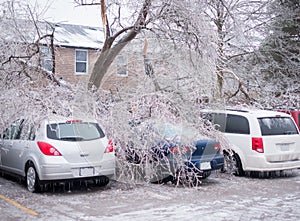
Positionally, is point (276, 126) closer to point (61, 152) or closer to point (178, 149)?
point (178, 149)

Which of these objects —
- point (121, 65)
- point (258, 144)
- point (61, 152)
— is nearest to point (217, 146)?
point (258, 144)

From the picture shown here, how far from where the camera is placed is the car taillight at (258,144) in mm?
10289

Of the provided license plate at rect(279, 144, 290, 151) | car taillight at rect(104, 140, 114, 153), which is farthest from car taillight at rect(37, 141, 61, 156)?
license plate at rect(279, 144, 290, 151)

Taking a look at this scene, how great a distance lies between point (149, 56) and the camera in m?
11.1

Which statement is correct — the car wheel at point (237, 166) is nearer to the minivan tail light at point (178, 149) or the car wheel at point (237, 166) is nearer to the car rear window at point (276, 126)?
the car rear window at point (276, 126)

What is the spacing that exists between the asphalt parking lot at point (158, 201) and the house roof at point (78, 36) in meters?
11.6

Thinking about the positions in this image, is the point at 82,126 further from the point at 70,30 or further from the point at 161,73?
the point at 70,30

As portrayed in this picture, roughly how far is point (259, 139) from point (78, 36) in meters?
14.8

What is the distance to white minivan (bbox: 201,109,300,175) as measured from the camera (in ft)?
33.9

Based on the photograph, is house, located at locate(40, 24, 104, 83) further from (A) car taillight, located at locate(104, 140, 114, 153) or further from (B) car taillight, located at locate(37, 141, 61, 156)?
(B) car taillight, located at locate(37, 141, 61, 156)

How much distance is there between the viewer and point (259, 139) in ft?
33.8

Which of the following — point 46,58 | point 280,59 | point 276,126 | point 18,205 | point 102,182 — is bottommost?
point 18,205

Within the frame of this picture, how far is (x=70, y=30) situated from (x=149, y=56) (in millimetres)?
14081

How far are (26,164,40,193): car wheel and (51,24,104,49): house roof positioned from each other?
38.3ft
